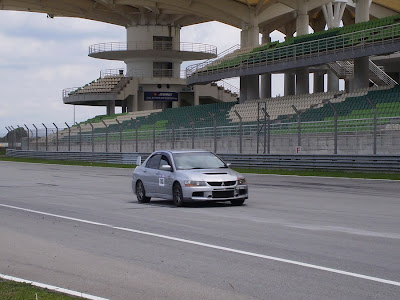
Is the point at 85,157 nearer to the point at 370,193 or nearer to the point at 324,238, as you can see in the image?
the point at 370,193

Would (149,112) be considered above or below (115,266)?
above

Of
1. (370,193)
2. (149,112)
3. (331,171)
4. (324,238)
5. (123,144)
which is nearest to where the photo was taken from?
(324,238)

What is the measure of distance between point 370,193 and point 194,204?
591 cm

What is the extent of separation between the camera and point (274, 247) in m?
10.4

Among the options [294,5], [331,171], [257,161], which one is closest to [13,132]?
[294,5]

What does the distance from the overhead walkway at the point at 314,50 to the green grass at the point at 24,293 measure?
35991 mm

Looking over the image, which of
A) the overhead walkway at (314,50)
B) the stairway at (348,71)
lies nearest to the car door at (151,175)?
the overhead walkway at (314,50)

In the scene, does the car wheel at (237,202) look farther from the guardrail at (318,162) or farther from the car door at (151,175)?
the guardrail at (318,162)

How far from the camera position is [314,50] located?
48.4 meters

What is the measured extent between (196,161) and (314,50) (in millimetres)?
32224

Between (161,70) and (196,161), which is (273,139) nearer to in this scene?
(196,161)

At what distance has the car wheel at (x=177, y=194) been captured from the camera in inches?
663

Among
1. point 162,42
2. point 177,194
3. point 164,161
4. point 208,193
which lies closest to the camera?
point 208,193

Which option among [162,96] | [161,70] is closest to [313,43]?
[162,96]
